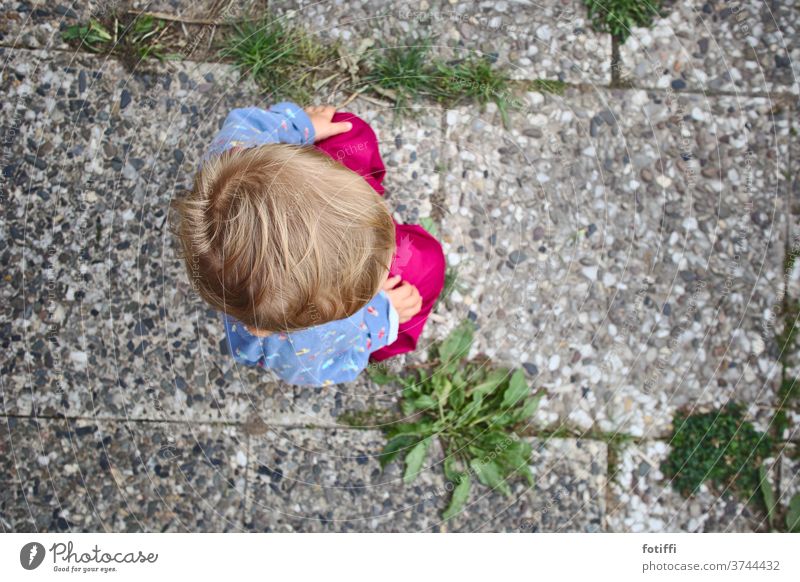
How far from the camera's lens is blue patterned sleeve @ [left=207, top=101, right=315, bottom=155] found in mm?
959

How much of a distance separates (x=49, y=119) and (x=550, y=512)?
1.06 meters

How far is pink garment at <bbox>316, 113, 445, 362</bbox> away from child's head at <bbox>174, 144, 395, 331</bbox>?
0.69 ft

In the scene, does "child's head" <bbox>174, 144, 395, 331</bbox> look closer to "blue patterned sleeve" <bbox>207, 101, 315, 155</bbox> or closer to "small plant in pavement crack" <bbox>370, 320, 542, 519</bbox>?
"blue patterned sleeve" <bbox>207, 101, 315, 155</bbox>

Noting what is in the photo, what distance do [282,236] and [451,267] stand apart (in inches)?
15.7

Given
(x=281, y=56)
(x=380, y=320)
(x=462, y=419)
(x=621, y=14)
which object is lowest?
(x=462, y=419)

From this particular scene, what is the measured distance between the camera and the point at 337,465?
1092 millimetres

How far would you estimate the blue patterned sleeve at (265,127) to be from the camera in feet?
3.15

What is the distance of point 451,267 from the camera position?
3.59 feet

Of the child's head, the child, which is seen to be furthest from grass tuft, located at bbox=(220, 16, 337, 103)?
the child's head
